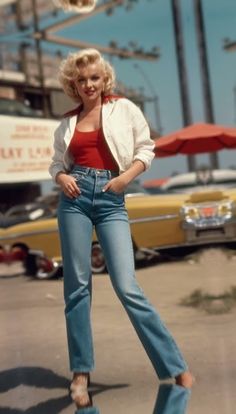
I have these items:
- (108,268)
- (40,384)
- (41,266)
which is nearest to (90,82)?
(108,268)

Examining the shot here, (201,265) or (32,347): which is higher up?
(32,347)

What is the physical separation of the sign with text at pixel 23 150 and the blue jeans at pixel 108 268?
8296mm

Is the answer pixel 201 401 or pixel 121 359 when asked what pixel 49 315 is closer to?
pixel 121 359

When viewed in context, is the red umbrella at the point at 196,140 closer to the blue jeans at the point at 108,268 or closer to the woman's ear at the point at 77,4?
the woman's ear at the point at 77,4

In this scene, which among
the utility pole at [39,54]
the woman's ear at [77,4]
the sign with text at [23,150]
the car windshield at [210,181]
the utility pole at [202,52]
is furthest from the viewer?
the utility pole at [39,54]

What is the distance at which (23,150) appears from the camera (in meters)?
11.7

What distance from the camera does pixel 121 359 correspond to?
3051 millimetres

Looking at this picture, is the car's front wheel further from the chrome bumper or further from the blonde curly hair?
the blonde curly hair

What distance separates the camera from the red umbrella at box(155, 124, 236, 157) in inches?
295

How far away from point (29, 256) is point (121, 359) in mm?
3889

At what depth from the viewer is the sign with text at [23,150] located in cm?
1127

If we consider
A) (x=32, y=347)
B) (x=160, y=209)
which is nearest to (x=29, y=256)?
(x=160, y=209)

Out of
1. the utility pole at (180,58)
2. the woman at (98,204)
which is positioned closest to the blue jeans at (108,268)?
the woman at (98,204)

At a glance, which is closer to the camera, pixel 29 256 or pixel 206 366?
pixel 206 366
